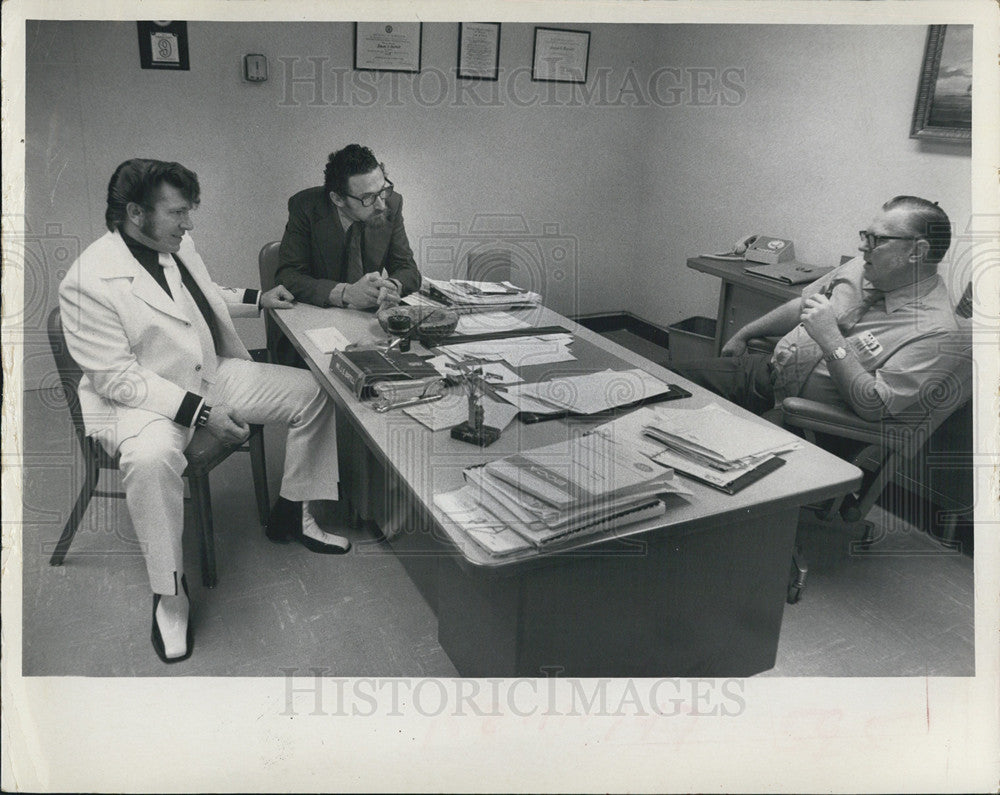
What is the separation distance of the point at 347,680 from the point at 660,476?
879 mm

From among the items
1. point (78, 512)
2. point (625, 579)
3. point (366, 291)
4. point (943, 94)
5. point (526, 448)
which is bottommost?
point (78, 512)

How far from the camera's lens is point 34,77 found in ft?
5.24

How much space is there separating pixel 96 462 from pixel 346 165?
4.44 feet

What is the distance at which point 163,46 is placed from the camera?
2410mm

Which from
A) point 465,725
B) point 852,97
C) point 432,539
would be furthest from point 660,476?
point 852,97

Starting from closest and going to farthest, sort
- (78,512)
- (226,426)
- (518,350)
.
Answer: (78,512)
(226,426)
(518,350)

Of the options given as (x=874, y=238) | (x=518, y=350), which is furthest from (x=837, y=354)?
(x=518, y=350)

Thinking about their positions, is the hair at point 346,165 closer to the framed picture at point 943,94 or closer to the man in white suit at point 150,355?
the man in white suit at point 150,355

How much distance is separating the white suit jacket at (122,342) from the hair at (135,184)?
0.22 ft

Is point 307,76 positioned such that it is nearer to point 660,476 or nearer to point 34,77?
point 34,77

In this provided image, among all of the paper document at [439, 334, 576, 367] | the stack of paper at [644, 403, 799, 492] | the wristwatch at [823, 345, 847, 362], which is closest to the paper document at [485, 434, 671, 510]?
the stack of paper at [644, 403, 799, 492]

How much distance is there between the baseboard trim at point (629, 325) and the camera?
10.9ft

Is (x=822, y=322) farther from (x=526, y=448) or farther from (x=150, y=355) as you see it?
(x=150, y=355)

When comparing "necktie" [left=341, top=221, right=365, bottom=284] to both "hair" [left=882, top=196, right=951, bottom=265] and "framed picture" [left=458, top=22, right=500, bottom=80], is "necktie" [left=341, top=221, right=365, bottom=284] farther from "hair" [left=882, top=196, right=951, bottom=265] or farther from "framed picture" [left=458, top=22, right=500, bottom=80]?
"hair" [left=882, top=196, right=951, bottom=265]
